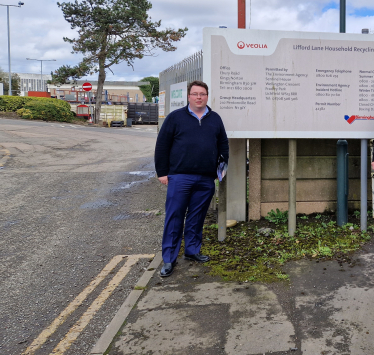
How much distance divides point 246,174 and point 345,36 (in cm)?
209

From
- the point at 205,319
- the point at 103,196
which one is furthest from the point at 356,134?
the point at 103,196

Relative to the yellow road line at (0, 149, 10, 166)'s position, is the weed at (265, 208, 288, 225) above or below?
below

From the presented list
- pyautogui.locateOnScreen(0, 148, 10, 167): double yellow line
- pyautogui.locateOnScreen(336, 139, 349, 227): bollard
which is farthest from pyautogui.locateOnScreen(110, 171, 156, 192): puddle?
pyautogui.locateOnScreen(336, 139, 349, 227): bollard

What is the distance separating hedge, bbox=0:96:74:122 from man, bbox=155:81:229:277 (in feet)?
97.2

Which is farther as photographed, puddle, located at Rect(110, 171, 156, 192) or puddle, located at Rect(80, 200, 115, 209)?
puddle, located at Rect(110, 171, 156, 192)

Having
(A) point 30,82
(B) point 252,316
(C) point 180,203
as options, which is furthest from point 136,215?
(A) point 30,82

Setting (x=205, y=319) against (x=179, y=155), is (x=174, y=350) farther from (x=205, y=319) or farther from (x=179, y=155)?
(x=179, y=155)

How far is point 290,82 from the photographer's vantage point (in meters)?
5.50

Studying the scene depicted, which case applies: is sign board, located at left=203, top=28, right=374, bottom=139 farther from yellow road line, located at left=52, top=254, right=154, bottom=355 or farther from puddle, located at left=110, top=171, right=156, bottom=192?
puddle, located at left=110, top=171, right=156, bottom=192

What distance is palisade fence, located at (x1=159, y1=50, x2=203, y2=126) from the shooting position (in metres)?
6.12

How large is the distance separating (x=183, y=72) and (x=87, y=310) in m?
3.96

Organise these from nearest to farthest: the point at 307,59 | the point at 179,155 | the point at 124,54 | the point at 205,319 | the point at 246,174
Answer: the point at 205,319, the point at 179,155, the point at 307,59, the point at 246,174, the point at 124,54

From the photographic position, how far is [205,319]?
11.7 ft

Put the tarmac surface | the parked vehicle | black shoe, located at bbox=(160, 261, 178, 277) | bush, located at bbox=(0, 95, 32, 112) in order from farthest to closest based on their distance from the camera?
the parked vehicle, bush, located at bbox=(0, 95, 32, 112), black shoe, located at bbox=(160, 261, 178, 277), the tarmac surface
